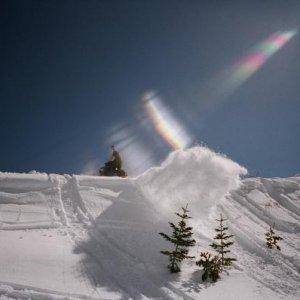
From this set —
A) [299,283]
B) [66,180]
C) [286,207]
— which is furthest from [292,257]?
[66,180]

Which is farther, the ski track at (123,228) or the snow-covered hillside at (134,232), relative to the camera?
the ski track at (123,228)

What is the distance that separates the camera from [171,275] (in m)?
13.7

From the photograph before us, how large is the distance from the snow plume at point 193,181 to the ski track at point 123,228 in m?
0.75

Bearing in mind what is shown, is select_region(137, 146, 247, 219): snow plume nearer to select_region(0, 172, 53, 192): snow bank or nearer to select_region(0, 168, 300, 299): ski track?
select_region(0, 168, 300, 299): ski track

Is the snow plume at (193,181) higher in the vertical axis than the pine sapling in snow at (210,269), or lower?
higher

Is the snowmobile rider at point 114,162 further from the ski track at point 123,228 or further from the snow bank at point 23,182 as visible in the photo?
the snow bank at point 23,182

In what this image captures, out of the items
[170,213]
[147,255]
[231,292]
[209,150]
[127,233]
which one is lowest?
[231,292]

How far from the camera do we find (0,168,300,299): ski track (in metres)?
12.7

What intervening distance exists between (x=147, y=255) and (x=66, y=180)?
9.36 m

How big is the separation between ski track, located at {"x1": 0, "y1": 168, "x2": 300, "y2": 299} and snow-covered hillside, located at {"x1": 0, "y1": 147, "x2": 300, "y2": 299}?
0.04 m

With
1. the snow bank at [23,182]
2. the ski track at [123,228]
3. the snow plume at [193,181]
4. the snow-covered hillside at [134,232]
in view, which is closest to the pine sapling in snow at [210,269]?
the snow-covered hillside at [134,232]

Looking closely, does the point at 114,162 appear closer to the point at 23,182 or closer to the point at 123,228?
the point at 23,182

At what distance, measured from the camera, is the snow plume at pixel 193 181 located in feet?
64.0

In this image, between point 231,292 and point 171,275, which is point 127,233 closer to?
point 171,275
